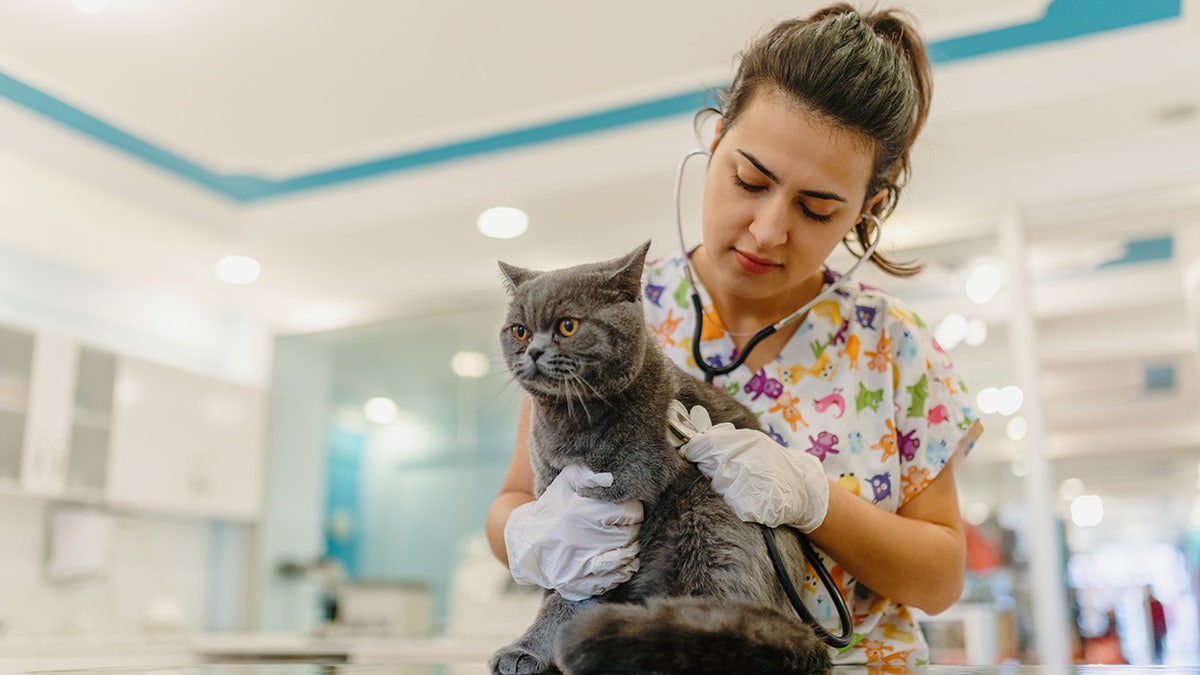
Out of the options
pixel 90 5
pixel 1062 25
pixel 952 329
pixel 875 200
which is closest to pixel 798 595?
pixel 875 200

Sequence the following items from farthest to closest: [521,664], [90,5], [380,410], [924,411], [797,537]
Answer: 1. [380,410]
2. [90,5]
3. [924,411]
4. [797,537]
5. [521,664]

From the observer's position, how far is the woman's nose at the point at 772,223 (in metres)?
1.06

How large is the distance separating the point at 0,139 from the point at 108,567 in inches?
69.6

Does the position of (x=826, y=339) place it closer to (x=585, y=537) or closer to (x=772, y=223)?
(x=772, y=223)

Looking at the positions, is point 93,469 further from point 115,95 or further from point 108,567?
point 115,95

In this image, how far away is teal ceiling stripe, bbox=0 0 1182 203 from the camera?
2.80 meters

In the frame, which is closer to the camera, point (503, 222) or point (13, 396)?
point (13, 396)

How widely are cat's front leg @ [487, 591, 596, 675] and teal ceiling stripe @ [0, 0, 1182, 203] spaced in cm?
230

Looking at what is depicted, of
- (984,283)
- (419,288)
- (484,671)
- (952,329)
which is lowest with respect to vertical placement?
(484,671)

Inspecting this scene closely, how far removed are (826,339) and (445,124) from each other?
2532 millimetres

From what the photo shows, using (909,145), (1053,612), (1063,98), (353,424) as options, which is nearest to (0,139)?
(353,424)

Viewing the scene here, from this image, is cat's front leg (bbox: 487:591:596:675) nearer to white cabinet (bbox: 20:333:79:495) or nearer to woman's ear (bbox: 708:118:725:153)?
woman's ear (bbox: 708:118:725:153)

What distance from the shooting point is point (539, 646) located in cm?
83

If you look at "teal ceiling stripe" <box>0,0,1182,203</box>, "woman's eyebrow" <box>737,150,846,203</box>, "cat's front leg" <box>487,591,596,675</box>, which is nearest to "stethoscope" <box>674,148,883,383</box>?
"woman's eyebrow" <box>737,150,846,203</box>
